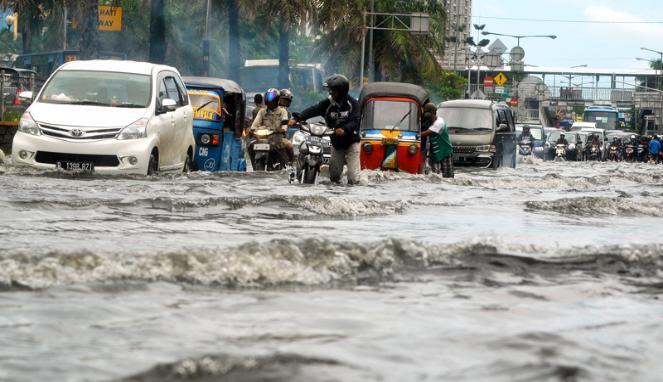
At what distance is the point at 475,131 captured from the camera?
33719 millimetres

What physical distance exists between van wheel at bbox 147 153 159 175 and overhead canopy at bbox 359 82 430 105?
10.2 metres

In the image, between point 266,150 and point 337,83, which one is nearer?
point 337,83

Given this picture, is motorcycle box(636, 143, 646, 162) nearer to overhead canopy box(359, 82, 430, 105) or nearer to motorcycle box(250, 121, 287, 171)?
overhead canopy box(359, 82, 430, 105)

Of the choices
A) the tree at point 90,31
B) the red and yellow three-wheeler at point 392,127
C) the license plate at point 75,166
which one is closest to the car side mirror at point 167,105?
the license plate at point 75,166

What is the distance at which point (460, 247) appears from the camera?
8.74 meters

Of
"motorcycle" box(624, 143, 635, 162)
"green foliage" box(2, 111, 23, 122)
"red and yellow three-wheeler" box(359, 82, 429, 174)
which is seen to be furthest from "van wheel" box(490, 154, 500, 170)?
"motorcycle" box(624, 143, 635, 162)

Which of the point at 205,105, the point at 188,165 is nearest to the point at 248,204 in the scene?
the point at 188,165

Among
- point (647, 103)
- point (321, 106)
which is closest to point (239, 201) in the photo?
point (321, 106)

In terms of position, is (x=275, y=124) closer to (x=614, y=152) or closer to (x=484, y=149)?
(x=484, y=149)

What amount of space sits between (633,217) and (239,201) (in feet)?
Answer: 13.3

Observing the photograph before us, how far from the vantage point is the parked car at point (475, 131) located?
3344 cm

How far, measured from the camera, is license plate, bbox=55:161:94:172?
15.8 m

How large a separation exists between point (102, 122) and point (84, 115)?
0.24m

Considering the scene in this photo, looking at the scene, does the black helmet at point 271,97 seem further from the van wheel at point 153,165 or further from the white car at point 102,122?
the van wheel at point 153,165
